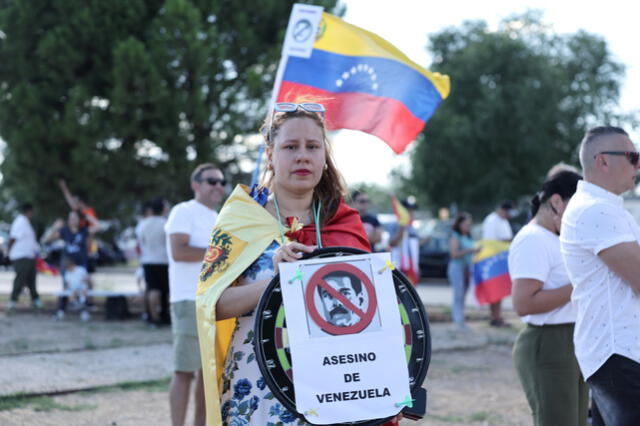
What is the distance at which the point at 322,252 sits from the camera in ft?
8.69

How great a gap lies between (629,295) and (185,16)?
1217cm

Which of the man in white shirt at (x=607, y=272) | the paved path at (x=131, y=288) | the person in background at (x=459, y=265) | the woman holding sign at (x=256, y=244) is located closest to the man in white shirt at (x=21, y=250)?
the paved path at (x=131, y=288)

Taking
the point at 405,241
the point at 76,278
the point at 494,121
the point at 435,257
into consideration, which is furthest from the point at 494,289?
the point at 494,121

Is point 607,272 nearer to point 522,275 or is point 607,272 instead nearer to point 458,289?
point 522,275

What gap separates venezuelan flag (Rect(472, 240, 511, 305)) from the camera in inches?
447

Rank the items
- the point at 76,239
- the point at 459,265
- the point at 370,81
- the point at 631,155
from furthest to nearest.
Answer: the point at 76,239 < the point at 459,265 < the point at 370,81 < the point at 631,155

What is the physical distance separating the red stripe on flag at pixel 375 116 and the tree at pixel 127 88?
878 centimetres

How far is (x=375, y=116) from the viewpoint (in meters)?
6.11

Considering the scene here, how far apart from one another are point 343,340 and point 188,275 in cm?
318

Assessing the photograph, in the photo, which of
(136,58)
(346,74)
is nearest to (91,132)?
(136,58)

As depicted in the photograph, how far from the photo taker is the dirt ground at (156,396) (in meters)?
6.42

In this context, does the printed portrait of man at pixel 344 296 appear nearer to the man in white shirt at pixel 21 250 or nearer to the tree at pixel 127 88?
the tree at pixel 127 88

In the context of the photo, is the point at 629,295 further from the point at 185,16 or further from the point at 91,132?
the point at 91,132

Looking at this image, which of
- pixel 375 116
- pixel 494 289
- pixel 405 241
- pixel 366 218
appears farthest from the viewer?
pixel 405 241
